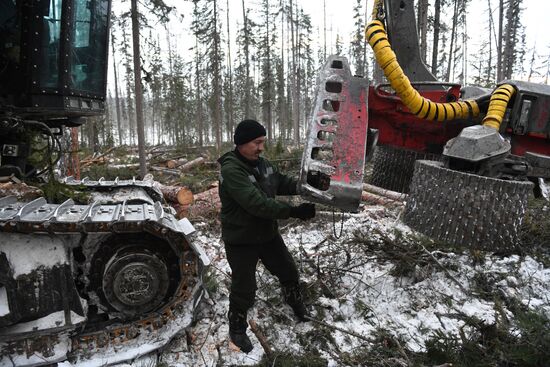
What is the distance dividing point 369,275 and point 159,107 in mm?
47735

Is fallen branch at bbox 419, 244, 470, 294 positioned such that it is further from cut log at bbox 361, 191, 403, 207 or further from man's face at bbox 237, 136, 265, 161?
cut log at bbox 361, 191, 403, 207

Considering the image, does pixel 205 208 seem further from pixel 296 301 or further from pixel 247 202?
pixel 247 202

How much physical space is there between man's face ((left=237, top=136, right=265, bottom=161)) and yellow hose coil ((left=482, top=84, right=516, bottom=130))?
1.75m

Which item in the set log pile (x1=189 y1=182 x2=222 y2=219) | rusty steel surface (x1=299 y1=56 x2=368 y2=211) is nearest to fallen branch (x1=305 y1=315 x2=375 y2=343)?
rusty steel surface (x1=299 y1=56 x2=368 y2=211)

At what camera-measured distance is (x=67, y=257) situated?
122 inches

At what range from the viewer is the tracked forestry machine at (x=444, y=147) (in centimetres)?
265

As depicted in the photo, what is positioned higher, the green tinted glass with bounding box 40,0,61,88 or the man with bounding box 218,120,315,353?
the green tinted glass with bounding box 40,0,61,88

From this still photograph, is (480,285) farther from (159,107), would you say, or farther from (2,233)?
(159,107)

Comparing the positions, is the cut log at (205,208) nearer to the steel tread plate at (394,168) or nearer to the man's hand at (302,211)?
the steel tread plate at (394,168)

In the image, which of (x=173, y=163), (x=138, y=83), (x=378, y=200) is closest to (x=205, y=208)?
(x=378, y=200)

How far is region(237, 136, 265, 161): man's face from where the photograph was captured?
3.18m

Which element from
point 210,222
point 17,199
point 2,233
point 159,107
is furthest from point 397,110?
point 159,107

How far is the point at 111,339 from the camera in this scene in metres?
3.18

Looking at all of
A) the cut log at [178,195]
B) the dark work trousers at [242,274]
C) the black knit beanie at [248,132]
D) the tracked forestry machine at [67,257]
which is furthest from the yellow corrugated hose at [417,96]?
the cut log at [178,195]
